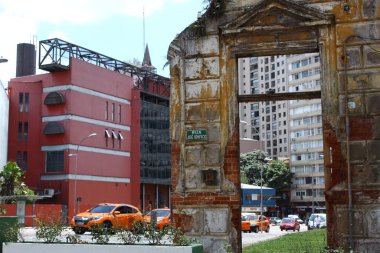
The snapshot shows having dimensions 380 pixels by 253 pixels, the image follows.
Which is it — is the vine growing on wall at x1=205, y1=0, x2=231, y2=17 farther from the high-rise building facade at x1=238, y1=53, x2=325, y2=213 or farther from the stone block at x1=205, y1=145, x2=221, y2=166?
the high-rise building facade at x1=238, y1=53, x2=325, y2=213

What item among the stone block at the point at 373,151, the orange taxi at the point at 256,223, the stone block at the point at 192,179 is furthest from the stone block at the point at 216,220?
the orange taxi at the point at 256,223

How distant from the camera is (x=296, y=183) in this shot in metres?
96.9

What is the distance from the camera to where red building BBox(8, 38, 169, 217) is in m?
55.6

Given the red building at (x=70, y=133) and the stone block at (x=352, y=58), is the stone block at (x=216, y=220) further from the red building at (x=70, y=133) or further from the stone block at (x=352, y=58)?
the red building at (x=70, y=133)

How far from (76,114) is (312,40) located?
154 feet

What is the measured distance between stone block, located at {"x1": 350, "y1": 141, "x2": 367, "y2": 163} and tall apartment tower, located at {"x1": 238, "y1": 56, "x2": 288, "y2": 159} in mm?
94939

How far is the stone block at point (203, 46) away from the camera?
40.0ft

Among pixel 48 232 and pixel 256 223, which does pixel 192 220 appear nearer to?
pixel 48 232

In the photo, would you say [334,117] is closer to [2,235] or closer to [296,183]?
[2,235]

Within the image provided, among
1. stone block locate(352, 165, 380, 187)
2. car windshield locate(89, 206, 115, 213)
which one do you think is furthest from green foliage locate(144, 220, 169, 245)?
car windshield locate(89, 206, 115, 213)

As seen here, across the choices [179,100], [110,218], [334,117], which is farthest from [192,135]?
[110,218]

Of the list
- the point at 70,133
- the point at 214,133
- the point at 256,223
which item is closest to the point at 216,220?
the point at 214,133

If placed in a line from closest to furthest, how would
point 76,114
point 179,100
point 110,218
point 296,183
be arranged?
point 179,100
point 110,218
point 76,114
point 296,183

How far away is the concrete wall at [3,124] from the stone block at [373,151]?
47744 mm
